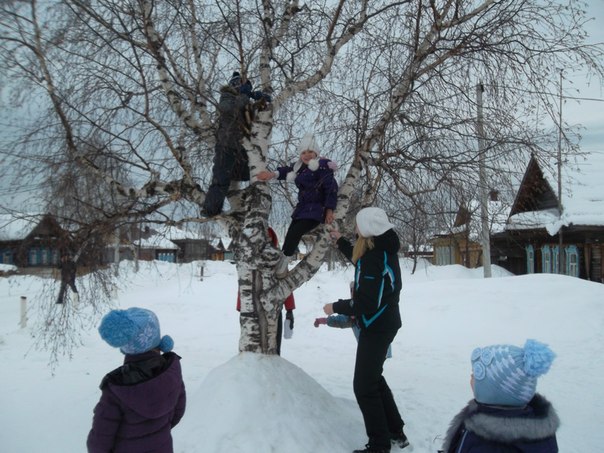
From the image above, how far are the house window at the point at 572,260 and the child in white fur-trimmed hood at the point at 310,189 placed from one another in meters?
17.1

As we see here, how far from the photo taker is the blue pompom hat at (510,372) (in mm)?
1929

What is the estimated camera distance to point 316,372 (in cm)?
667

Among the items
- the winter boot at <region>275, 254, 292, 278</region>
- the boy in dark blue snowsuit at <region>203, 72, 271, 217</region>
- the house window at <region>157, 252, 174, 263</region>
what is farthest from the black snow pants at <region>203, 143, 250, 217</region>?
the house window at <region>157, 252, 174, 263</region>

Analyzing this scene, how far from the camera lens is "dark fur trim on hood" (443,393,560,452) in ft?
6.29

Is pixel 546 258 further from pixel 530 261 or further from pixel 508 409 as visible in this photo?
pixel 508 409

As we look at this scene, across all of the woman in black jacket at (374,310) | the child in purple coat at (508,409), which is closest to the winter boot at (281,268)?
the woman in black jacket at (374,310)

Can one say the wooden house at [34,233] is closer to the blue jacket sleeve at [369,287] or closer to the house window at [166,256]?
the blue jacket sleeve at [369,287]

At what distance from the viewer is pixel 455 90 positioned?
4.77 metres

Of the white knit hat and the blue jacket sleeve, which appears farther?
the white knit hat

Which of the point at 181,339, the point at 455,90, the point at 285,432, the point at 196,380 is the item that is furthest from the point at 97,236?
the point at 181,339

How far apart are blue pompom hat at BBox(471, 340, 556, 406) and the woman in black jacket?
1345 mm

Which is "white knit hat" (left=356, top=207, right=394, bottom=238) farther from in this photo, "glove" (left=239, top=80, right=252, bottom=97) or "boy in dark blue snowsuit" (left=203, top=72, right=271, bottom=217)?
"glove" (left=239, top=80, right=252, bottom=97)

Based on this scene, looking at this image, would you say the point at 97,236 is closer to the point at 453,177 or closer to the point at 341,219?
the point at 341,219

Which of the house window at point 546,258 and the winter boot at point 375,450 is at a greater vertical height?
the house window at point 546,258
